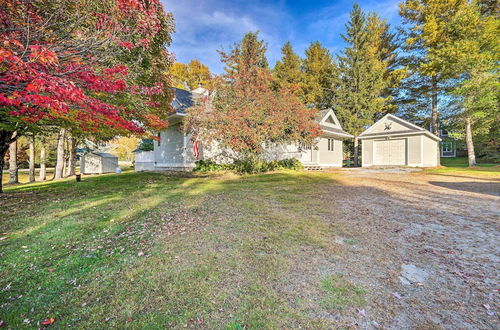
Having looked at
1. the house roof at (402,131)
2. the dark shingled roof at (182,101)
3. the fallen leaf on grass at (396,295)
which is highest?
the dark shingled roof at (182,101)

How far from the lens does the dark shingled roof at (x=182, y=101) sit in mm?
14362

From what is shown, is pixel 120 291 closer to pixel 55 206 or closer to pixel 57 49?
pixel 57 49

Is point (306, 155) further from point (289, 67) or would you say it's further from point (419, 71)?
point (289, 67)

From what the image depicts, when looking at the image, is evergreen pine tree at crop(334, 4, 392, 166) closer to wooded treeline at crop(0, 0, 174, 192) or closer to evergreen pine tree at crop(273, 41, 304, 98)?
evergreen pine tree at crop(273, 41, 304, 98)

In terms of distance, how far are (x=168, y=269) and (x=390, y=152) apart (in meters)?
20.4

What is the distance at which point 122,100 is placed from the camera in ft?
25.4

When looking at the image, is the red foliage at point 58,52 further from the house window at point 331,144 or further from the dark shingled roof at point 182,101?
the house window at point 331,144

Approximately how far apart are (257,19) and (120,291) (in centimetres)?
1685

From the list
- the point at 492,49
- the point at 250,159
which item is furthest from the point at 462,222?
the point at 492,49

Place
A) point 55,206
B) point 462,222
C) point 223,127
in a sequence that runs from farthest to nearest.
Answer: point 223,127
point 55,206
point 462,222

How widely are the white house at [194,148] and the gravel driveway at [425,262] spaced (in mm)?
9303

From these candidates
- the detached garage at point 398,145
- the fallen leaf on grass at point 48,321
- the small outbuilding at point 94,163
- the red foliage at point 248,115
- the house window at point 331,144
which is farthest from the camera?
the small outbuilding at point 94,163

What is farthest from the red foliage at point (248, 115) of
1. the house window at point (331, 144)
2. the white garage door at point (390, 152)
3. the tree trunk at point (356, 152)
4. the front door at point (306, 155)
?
the tree trunk at point (356, 152)

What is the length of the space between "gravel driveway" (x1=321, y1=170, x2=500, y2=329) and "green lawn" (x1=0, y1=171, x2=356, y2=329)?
0.89ft
